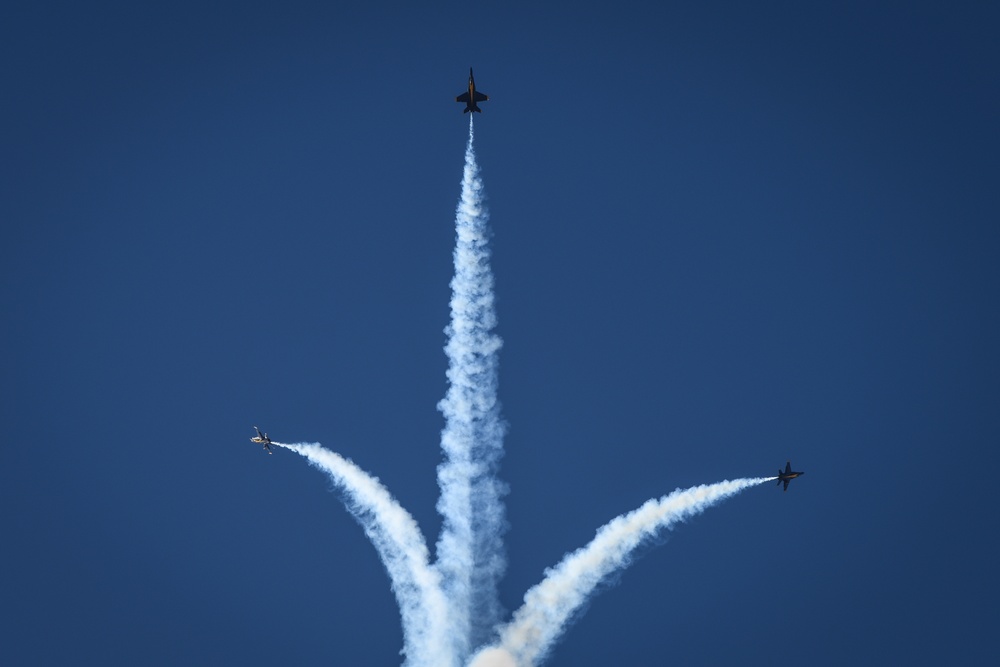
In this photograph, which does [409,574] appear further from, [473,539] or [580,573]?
[580,573]

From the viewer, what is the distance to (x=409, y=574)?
79000 millimetres

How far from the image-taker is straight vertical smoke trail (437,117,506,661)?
258ft

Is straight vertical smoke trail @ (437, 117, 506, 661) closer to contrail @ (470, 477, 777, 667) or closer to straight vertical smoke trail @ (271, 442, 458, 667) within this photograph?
straight vertical smoke trail @ (271, 442, 458, 667)

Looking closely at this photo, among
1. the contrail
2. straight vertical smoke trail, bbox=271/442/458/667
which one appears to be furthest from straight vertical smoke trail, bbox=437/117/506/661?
the contrail

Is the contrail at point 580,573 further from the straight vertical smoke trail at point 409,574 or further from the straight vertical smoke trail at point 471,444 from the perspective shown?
the straight vertical smoke trail at point 409,574

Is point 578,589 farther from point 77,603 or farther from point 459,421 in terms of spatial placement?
point 77,603

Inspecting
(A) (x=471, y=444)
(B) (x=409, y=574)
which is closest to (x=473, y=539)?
(B) (x=409, y=574)

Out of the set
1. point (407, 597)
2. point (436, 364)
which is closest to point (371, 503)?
point (407, 597)

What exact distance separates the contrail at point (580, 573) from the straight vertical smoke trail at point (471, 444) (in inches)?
51.7

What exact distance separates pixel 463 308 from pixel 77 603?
119 feet

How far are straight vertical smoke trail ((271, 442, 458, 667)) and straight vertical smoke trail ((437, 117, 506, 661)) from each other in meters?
0.69

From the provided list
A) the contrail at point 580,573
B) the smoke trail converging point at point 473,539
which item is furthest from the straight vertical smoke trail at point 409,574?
the contrail at point 580,573

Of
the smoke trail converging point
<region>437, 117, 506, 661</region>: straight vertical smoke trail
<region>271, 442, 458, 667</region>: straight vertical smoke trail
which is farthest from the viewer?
<region>437, 117, 506, 661</region>: straight vertical smoke trail

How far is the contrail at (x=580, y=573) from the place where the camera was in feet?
258
